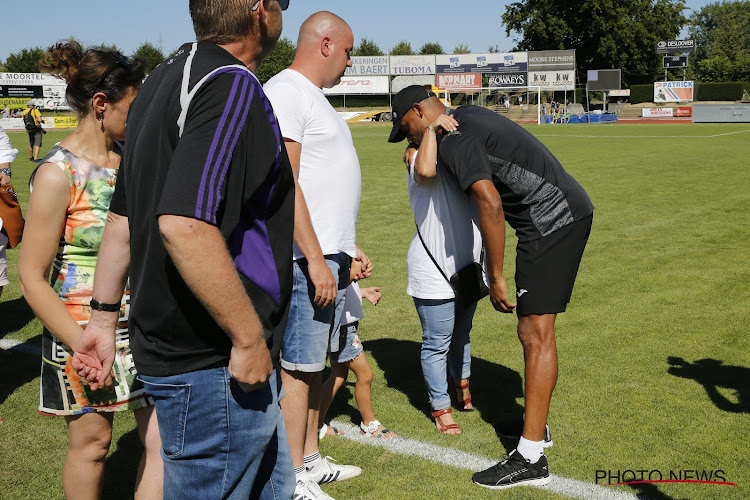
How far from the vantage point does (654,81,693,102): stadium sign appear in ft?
190

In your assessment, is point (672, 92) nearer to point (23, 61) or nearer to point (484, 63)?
point (484, 63)

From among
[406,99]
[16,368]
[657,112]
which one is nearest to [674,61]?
[657,112]

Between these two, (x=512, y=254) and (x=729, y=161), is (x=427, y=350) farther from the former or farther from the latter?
(x=729, y=161)

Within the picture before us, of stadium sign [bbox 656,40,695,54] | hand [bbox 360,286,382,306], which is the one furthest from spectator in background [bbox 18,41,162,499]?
stadium sign [bbox 656,40,695,54]

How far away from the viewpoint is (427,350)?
425 cm

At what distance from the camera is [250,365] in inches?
71.7

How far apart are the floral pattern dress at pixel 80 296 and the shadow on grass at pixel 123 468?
3.48 feet

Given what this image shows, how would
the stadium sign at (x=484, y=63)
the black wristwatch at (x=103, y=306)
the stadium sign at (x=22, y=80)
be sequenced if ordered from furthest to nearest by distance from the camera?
the stadium sign at (x=22, y=80), the stadium sign at (x=484, y=63), the black wristwatch at (x=103, y=306)

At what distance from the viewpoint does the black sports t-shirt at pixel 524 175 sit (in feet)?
12.0

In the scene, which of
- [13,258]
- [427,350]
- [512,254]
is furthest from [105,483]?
[13,258]

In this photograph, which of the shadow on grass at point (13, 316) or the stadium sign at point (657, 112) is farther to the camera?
the stadium sign at point (657, 112)

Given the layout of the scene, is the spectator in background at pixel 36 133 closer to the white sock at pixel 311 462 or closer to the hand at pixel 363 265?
the hand at pixel 363 265

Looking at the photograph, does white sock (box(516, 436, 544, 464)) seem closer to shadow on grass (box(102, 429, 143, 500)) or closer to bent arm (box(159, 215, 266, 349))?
shadow on grass (box(102, 429, 143, 500))

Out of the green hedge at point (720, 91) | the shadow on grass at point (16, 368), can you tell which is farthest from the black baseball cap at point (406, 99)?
the green hedge at point (720, 91)
